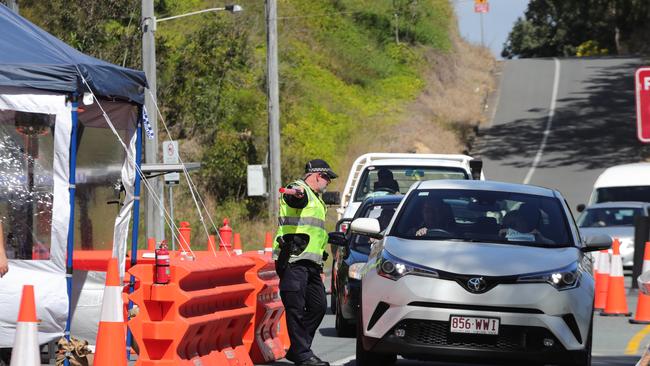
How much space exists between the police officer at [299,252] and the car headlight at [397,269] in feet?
3.49

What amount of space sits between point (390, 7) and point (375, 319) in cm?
5571

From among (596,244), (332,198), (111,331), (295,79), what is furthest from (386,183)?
(295,79)

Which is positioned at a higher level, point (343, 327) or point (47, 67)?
point (47, 67)

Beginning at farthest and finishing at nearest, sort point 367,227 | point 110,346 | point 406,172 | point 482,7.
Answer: point 482,7 < point 406,172 < point 367,227 < point 110,346

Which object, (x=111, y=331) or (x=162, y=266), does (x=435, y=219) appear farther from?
(x=111, y=331)

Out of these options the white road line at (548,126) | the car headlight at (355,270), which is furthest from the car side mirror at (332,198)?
the white road line at (548,126)

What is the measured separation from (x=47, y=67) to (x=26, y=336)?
4.73 meters

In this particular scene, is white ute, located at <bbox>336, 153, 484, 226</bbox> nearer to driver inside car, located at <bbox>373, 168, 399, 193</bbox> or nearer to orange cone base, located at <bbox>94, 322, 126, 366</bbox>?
driver inside car, located at <bbox>373, 168, 399, 193</bbox>

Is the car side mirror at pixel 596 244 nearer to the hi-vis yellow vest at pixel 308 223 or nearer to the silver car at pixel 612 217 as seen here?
the hi-vis yellow vest at pixel 308 223

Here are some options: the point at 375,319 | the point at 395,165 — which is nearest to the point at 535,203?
the point at 375,319

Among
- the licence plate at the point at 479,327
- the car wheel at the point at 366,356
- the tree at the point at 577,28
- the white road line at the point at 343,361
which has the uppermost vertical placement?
the tree at the point at 577,28

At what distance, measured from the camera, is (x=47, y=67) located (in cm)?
1196

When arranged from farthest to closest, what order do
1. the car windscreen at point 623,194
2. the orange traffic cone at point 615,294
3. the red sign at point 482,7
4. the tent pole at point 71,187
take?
1. the red sign at point 482,7
2. the car windscreen at point 623,194
3. the orange traffic cone at point 615,294
4. the tent pole at point 71,187

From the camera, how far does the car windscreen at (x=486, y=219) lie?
1186 cm
